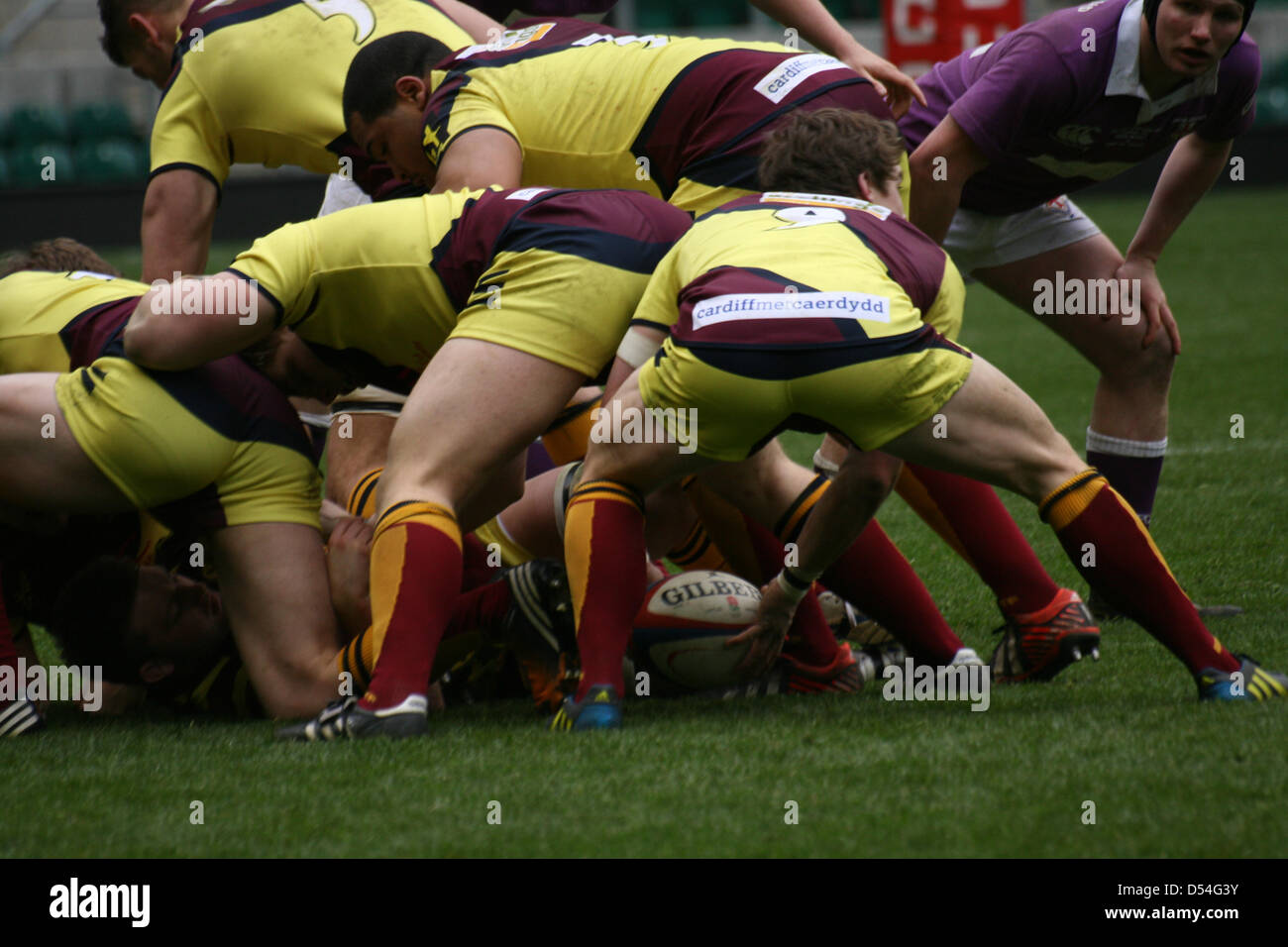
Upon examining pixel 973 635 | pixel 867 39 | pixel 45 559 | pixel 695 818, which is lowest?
pixel 695 818

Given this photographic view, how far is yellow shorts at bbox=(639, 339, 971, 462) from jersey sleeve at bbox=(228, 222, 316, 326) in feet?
2.45

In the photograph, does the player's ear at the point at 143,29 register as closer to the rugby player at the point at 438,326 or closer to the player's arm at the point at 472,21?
the player's arm at the point at 472,21

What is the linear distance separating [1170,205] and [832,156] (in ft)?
5.32

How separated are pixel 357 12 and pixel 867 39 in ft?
52.0

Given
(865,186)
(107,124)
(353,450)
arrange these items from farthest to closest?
(107,124) → (353,450) → (865,186)

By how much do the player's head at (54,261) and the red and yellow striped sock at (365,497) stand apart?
776 mm

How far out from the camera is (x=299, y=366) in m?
3.54

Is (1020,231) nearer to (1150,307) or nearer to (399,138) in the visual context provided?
(1150,307)

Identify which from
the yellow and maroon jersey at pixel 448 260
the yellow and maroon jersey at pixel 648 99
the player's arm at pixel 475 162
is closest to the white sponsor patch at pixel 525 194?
the yellow and maroon jersey at pixel 448 260

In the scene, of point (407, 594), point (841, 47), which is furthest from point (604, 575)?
point (841, 47)

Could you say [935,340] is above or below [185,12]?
below

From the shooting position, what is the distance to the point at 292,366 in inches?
139

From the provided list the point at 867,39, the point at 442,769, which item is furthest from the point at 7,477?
the point at 867,39

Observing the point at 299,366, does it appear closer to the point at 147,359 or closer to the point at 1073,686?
the point at 147,359
